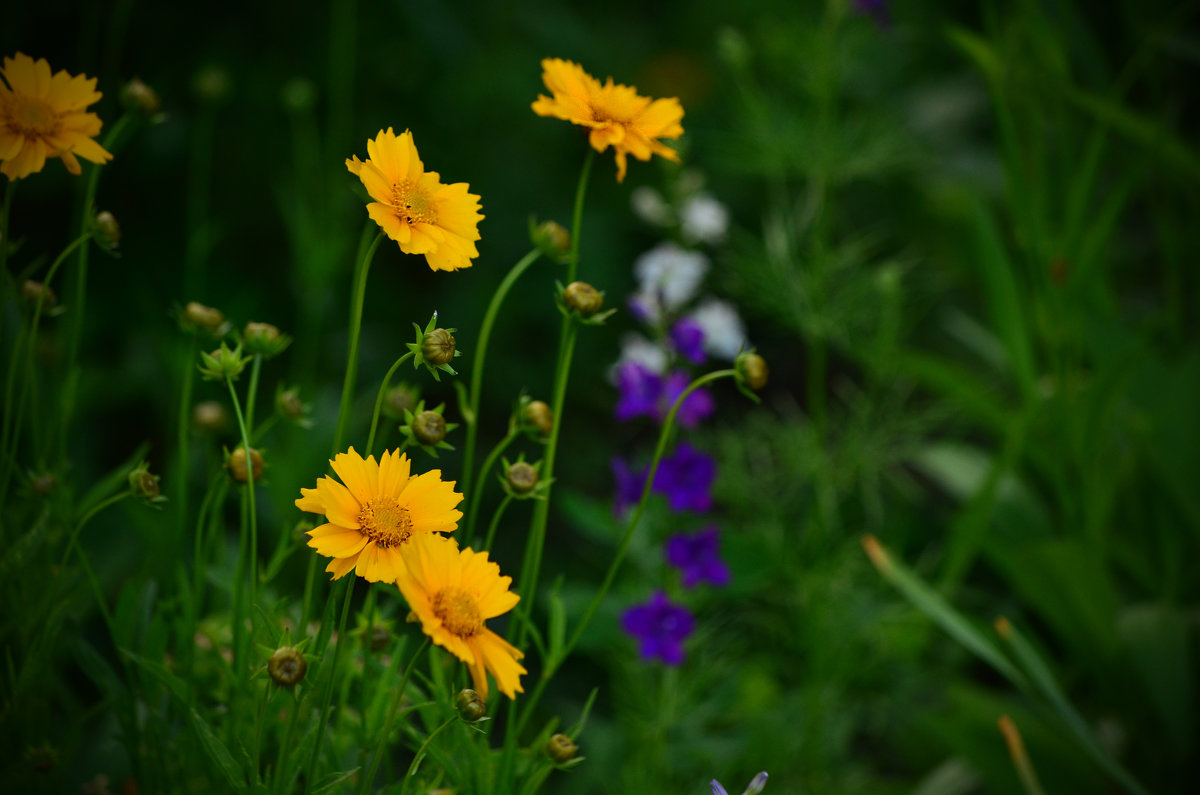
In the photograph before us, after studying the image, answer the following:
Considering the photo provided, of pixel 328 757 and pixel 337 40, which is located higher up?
pixel 337 40

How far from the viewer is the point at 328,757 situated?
46 cm

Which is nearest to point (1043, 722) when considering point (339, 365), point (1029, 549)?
point (1029, 549)

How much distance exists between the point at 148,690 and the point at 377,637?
4.5 inches

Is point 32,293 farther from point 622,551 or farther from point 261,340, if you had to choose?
point 622,551

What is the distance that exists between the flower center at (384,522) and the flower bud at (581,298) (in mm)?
130

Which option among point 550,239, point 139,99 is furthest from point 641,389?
point 139,99

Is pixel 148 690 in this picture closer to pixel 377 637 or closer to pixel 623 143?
pixel 377 637

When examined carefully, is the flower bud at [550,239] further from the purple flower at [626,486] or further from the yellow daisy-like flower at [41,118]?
the purple flower at [626,486]

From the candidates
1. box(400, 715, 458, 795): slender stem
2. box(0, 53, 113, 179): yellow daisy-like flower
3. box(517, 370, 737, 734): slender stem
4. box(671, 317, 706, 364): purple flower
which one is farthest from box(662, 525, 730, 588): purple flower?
box(0, 53, 113, 179): yellow daisy-like flower

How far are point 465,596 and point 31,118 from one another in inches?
9.7

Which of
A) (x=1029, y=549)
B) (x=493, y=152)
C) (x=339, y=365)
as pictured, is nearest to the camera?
(x=1029, y=549)

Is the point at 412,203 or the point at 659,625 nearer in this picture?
Result: the point at 412,203

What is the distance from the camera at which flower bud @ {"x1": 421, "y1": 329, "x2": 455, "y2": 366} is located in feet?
1.10

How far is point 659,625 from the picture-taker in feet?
2.50
